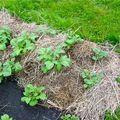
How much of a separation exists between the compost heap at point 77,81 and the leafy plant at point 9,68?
107 mm

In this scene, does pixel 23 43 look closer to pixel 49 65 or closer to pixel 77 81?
pixel 49 65

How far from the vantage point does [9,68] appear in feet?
14.3

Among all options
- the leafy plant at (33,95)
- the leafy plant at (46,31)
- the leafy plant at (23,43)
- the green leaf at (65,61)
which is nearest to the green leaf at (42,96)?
the leafy plant at (33,95)

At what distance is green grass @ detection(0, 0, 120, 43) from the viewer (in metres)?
5.00

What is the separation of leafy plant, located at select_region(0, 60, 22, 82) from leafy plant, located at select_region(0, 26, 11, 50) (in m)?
0.26

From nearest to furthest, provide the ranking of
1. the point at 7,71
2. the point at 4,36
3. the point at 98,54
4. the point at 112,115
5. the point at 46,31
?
the point at 112,115
the point at 7,71
the point at 98,54
the point at 4,36
the point at 46,31

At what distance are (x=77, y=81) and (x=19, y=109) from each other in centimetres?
73

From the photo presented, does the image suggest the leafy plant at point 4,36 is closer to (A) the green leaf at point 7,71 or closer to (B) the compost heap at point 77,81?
(B) the compost heap at point 77,81

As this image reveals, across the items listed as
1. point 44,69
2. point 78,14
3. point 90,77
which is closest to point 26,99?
point 44,69

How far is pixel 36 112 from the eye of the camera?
4.06m

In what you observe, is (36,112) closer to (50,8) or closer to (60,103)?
(60,103)

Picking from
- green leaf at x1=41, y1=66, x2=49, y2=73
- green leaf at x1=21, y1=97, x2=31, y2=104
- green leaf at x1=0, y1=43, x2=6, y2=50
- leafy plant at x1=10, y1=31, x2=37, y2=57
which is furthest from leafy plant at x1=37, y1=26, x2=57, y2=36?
green leaf at x1=21, y1=97, x2=31, y2=104

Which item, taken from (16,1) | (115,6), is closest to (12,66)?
(16,1)

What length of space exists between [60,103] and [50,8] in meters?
1.77
